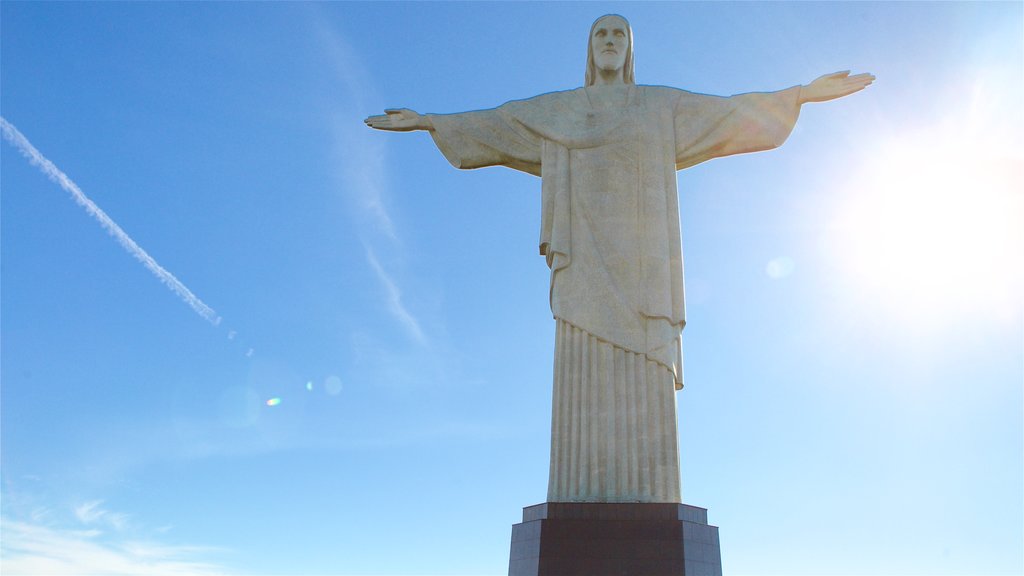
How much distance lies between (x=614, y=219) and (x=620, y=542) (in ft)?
12.4

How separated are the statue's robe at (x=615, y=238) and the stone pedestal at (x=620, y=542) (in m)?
0.38

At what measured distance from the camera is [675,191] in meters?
10.1

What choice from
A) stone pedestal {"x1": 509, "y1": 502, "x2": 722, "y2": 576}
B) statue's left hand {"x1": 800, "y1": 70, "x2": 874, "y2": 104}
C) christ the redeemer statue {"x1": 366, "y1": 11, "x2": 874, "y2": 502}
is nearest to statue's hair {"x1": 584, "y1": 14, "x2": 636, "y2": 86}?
christ the redeemer statue {"x1": 366, "y1": 11, "x2": 874, "y2": 502}

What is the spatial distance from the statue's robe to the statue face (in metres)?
0.38

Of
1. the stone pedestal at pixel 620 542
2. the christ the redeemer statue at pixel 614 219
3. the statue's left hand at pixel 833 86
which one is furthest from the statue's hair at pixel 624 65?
the stone pedestal at pixel 620 542

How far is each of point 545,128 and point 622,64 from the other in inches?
56.5

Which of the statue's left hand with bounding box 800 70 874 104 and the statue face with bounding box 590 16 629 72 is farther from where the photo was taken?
the statue face with bounding box 590 16 629 72

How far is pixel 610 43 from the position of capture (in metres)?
10.9

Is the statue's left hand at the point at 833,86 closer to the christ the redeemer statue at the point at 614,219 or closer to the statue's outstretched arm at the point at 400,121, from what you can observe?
the christ the redeemer statue at the point at 614,219

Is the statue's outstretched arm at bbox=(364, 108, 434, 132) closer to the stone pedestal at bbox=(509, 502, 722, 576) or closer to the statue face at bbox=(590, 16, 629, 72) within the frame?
the statue face at bbox=(590, 16, 629, 72)

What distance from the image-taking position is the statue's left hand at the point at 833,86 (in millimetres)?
10000

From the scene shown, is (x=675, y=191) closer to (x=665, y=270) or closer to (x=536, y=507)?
(x=665, y=270)

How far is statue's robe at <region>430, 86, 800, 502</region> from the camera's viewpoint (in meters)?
8.72

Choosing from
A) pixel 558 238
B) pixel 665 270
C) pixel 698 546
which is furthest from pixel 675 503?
pixel 558 238
